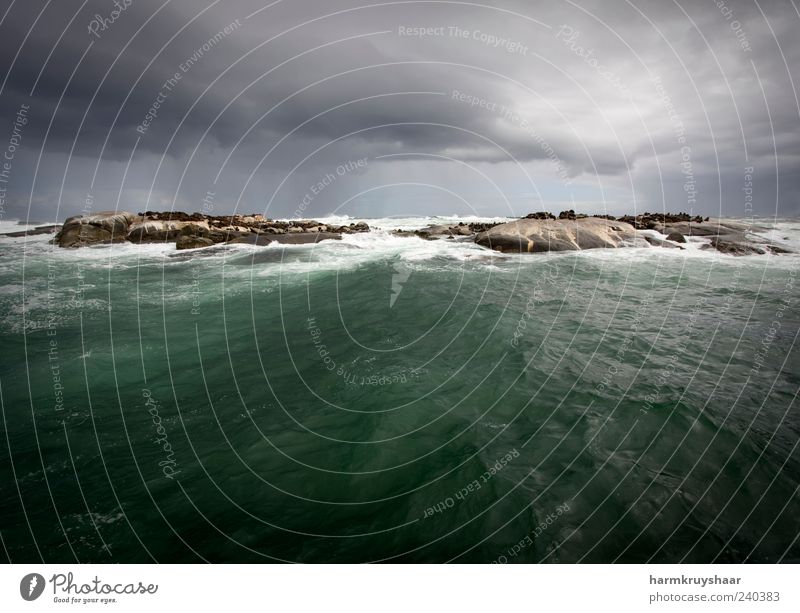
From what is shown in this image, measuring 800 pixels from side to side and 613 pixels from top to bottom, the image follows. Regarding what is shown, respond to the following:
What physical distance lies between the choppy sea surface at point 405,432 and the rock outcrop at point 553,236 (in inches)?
419

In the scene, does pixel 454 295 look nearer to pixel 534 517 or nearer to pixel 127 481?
pixel 534 517

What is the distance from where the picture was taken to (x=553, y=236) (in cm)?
2161

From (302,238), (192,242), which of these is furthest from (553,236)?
(192,242)

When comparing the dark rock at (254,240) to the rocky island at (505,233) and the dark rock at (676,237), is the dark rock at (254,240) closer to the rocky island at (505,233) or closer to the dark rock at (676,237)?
the rocky island at (505,233)

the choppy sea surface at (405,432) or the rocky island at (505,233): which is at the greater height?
the rocky island at (505,233)

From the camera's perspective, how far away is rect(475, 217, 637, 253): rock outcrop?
20.9 m

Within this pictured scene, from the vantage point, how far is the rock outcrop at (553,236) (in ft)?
68.6

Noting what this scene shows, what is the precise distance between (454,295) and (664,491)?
337 inches

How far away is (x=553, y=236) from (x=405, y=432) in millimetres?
20375

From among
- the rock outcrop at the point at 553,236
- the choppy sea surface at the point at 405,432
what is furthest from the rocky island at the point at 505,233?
the choppy sea surface at the point at 405,432

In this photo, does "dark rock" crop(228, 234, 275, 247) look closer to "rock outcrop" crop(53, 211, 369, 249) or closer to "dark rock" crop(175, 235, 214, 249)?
"rock outcrop" crop(53, 211, 369, 249)

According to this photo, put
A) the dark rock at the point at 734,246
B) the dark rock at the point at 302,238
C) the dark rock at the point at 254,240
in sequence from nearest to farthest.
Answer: the dark rock at the point at 734,246
the dark rock at the point at 254,240
the dark rock at the point at 302,238

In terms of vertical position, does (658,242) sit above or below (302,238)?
above

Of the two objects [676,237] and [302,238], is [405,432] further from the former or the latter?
[676,237]
